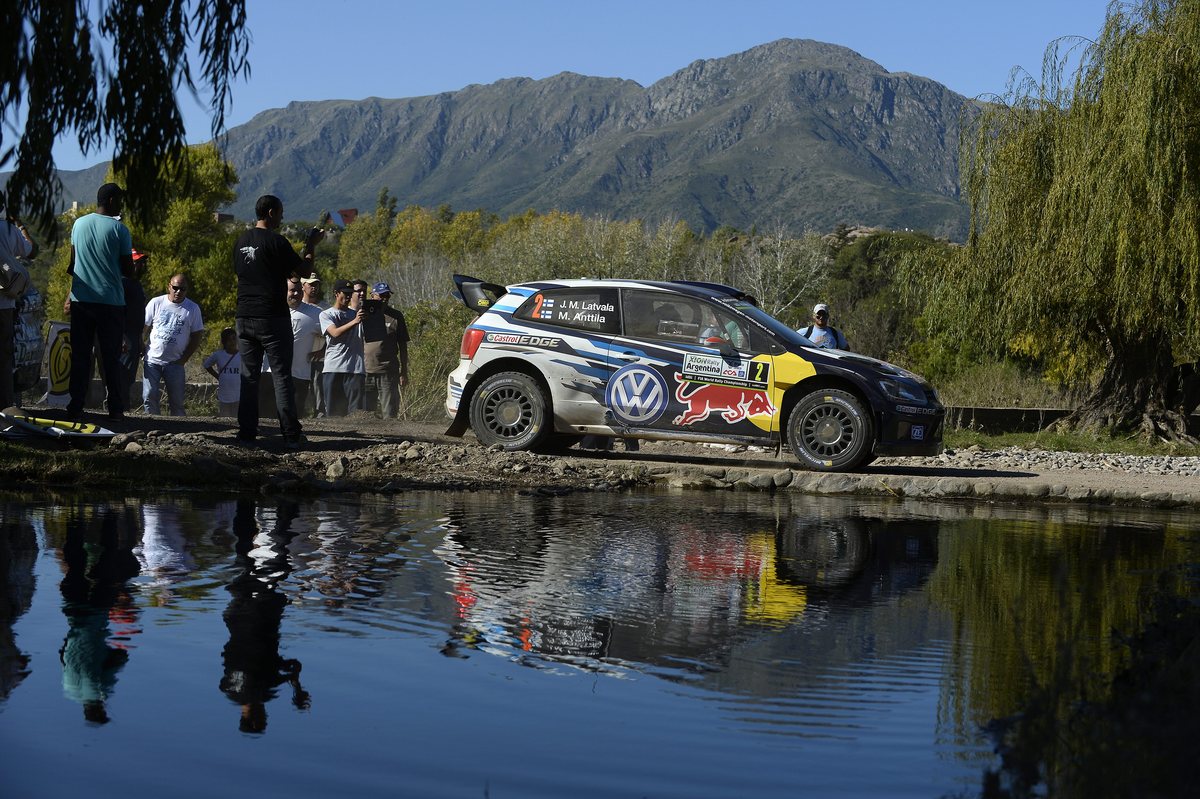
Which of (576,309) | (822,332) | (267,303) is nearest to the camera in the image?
(267,303)

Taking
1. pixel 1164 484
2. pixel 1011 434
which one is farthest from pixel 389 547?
pixel 1011 434

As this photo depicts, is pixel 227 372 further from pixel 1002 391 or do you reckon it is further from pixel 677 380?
pixel 1002 391

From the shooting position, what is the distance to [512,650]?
5719 mm

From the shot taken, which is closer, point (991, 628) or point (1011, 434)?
point (991, 628)

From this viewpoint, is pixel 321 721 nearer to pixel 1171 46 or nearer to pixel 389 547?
pixel 389 547

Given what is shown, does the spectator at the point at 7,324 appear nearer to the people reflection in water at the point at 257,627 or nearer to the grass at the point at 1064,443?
the people reflection in water at the point at 257,627

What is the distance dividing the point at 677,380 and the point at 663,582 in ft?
23.7

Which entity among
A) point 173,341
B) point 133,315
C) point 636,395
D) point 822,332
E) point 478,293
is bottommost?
point 636,395

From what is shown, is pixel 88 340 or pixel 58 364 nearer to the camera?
pixel 88 340

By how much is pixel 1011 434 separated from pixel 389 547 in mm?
16258

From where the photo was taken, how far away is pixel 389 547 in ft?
27.2

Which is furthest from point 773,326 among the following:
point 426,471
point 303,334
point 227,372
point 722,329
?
point 227,372

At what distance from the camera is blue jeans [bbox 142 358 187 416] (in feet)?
56.9

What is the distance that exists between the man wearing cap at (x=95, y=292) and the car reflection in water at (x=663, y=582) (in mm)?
4920
